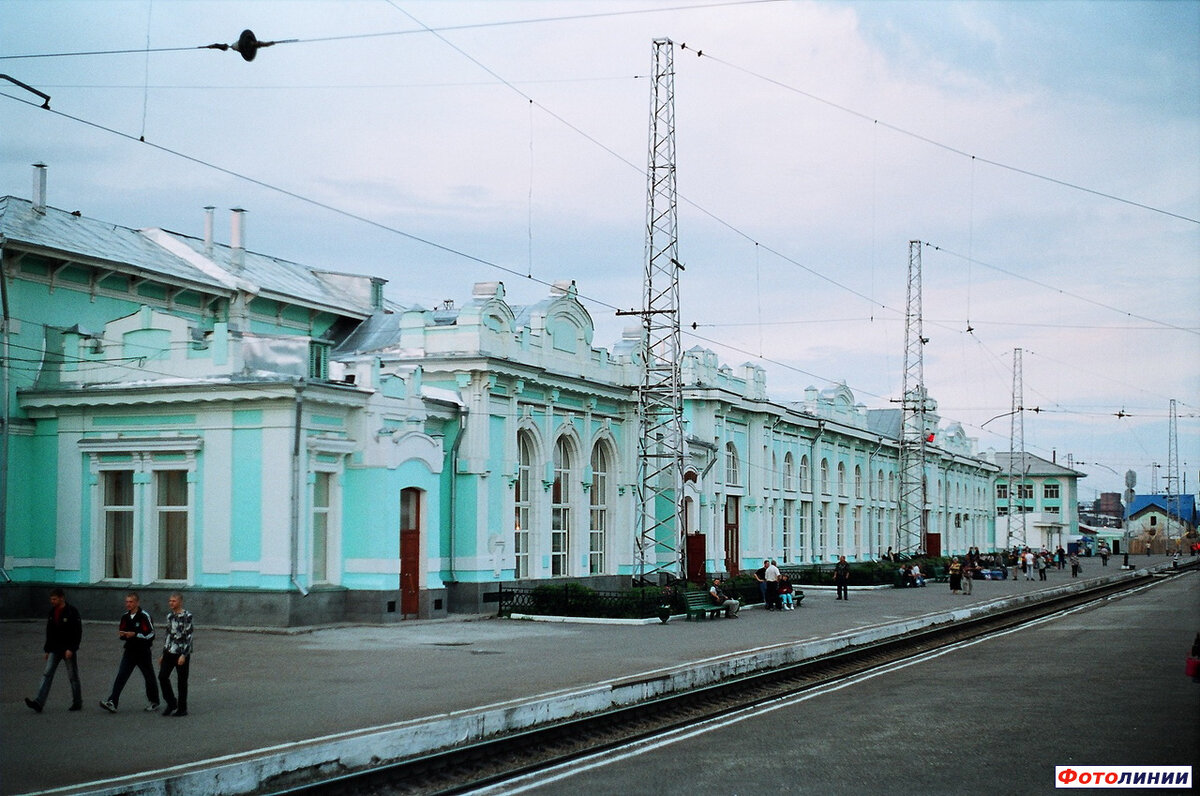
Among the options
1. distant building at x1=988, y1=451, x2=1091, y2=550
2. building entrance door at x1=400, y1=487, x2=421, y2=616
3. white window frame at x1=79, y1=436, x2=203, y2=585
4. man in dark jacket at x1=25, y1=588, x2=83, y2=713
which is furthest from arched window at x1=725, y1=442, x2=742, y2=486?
distant building at x1=988, y1=451, x2=1091, y2=550

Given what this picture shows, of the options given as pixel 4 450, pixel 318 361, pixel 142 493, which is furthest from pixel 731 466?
pixel 4 450

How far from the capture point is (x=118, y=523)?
2811 cm

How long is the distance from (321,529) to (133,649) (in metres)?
12.9

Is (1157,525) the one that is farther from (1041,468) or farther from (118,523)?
(118,523)

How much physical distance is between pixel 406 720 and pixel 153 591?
569 inches

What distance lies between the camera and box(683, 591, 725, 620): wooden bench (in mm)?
32031

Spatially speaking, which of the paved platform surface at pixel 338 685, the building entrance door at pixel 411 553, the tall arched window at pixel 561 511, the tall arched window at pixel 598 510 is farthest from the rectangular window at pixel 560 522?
the building entrance door at pixel 411 553

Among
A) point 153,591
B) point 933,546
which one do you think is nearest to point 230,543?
point 153,591

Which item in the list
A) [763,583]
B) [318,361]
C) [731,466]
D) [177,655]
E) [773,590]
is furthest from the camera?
[731,466]

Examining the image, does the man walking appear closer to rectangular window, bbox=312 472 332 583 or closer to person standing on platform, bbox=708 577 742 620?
rectangular window, bbox=312 472 332 583

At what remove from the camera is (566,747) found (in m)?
13.8

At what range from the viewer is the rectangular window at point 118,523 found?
91.5 ft

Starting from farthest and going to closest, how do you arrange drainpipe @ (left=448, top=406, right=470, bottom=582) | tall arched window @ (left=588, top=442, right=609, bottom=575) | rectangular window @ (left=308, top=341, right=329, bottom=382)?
1. tall arched window @ (left=588, top=442, right=609, bottom=575)
2. drainpipe @ (left=448, top=406, right=470, bottom=582)
3. rectangular window @ (left=308, top=341, right=329, bottom=382)

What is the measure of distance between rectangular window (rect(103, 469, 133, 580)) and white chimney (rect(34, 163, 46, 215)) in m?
7.09
